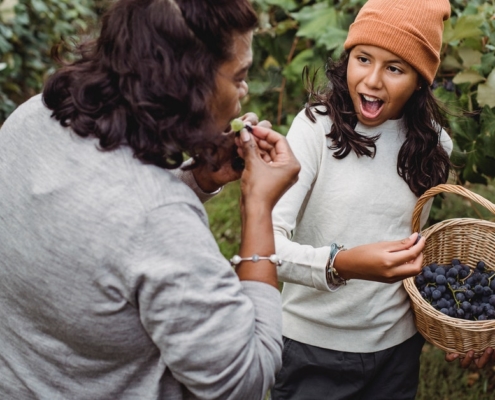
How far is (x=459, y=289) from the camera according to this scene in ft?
6.58

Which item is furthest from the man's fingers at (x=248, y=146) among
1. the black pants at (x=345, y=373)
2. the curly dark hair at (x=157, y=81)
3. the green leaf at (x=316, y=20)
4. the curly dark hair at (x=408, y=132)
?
the green leaf at (x=316, y=20)

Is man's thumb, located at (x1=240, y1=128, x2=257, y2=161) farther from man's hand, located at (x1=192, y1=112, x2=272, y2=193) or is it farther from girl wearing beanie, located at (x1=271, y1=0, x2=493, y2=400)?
girl wearing beanie, located at (x1=271, y1=0, x2=493, y2=400)

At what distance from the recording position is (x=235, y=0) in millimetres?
1227

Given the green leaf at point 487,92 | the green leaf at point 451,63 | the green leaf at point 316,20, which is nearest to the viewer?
the green leaf at point 487,92

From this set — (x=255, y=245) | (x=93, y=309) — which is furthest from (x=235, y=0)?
(x=93, y=309)

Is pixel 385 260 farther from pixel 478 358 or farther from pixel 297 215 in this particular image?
pixel 478 358

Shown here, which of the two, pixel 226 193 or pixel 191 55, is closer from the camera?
pixel 191 55

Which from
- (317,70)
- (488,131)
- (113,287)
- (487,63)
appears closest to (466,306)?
(488,131)

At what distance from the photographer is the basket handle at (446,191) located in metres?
1.79

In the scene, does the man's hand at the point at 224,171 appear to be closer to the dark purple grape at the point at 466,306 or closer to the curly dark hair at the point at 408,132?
the curly dark hair at the point at 408,132

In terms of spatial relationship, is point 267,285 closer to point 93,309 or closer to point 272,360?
point 272,360

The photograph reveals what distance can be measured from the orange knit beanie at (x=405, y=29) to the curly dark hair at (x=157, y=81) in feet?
2.56

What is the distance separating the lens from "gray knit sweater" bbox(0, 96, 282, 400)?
3.60 feet

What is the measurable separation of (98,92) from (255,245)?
0.41m
